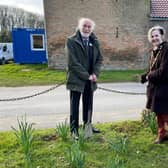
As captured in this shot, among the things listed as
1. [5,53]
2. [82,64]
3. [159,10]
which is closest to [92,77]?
[82,64]

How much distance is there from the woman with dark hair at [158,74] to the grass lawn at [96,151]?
618mm

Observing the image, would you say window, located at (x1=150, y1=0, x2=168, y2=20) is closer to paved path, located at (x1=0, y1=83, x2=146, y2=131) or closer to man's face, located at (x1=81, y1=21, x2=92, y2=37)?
paved path, located at (x1=0, y1=83, x2=146, y2=131)

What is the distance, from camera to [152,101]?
5945mm

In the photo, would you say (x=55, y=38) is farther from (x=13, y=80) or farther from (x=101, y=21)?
(x=13, y=80)

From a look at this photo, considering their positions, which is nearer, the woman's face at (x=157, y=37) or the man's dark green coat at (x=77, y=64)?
the woman's face at (x=157, y=37)

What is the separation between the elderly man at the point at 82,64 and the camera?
6.16 m

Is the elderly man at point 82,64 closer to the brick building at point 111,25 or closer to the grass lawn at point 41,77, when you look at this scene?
the grass lawn at point 41,77

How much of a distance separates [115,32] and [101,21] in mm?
1119

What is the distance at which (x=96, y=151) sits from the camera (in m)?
5.83

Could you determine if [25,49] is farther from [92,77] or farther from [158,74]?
[158,74]

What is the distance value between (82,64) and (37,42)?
22370 millimetres

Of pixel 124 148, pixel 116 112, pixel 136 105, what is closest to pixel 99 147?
pixel 124 148

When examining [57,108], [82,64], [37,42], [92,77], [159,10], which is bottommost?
[57,108]

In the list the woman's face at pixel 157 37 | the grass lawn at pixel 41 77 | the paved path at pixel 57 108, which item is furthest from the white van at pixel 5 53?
the woman's face at pixel 157 37
